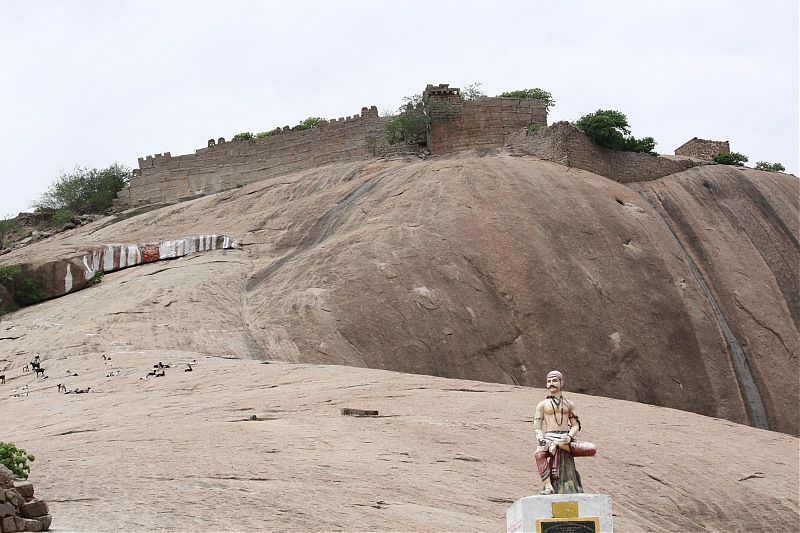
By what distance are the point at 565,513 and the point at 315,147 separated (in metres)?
32.5

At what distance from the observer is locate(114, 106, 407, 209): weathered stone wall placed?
42.5 meters

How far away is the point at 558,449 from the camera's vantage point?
12500mm

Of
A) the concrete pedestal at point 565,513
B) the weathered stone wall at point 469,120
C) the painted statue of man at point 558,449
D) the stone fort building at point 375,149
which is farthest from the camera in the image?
the weathered stone wall at point 469,120

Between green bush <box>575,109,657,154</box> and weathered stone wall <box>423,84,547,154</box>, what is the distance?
127 inches

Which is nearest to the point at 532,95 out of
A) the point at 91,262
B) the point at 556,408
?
the point at 91,262

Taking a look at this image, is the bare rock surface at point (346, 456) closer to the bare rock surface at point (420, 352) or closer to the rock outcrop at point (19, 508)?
the bare rock surface at point (420, 352)

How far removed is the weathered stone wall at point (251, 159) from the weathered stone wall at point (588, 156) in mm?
5422

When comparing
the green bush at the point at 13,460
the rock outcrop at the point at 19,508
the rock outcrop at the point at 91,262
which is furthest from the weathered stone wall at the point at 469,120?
the rock outcrop at the point at 19,508

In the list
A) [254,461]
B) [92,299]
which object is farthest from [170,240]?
[254,461]

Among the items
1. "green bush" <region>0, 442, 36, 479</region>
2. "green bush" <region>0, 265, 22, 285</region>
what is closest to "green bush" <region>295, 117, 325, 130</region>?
"green bush" <region>0, 265, 22, 285</region>

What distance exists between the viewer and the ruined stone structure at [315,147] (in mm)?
41094

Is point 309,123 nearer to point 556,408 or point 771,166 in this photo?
point 771,166

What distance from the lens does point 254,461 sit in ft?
48.9

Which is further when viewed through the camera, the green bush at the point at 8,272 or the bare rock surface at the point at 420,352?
the green bush at the point at 8,272
